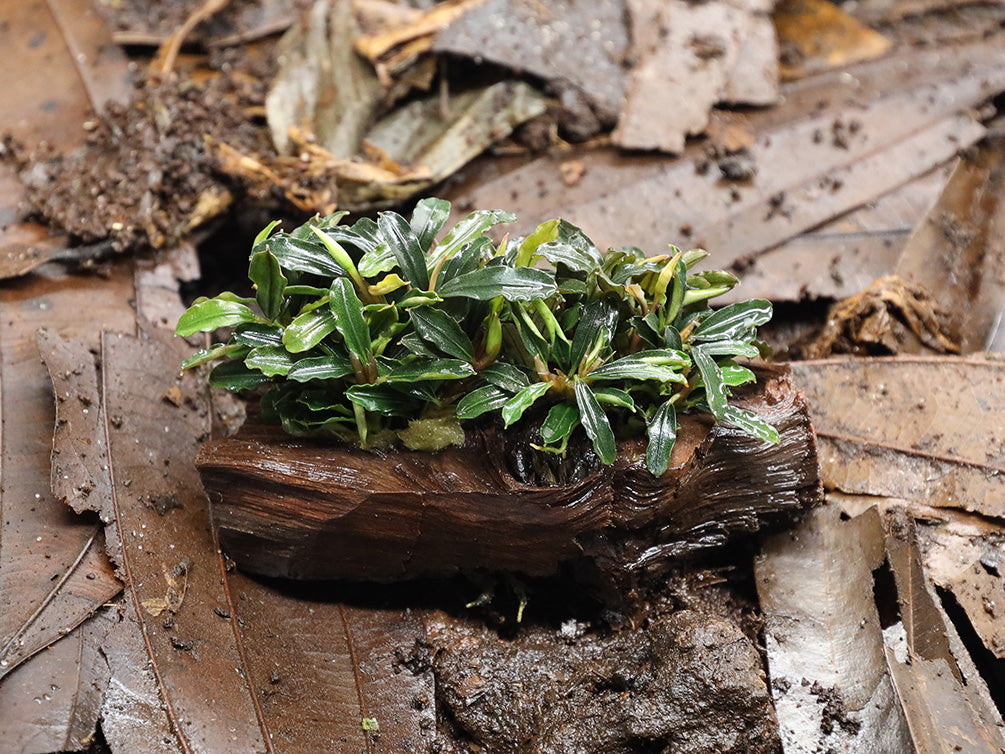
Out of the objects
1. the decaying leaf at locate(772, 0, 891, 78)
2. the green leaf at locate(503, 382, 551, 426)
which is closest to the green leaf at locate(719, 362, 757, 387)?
the green leaf at locate(503, 382, 551, 426)

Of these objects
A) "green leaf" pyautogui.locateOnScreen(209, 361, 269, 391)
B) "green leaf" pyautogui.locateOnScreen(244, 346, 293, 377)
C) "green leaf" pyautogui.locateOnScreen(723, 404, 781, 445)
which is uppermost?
"green leaf" pyautogui.locateOnScreen(244, 346, 293, 377)

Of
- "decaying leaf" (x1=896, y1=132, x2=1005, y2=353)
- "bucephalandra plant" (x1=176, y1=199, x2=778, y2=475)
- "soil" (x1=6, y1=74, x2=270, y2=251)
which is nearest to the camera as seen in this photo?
"bucephalandra plant" (x1=176, y1=199, x2=778, y2=475)

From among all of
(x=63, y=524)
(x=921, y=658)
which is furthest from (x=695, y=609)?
(x=63, y=524)

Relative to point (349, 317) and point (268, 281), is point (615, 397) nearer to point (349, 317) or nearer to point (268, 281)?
point (349, 317)

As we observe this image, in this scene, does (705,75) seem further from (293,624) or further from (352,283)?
(293,624)

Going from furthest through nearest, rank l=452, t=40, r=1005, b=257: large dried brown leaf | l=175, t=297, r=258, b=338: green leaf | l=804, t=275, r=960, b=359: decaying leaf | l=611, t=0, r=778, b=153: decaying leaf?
1. l=611, t=0, r=778, b=153: decaying leaf
2. l=452, t=40, r=1005, b=257: large dried brown leaf
3. l=804, t=275, r=960, b=359: decaying leaf
4. l=175, t=297, r=258, b=338: green leaf

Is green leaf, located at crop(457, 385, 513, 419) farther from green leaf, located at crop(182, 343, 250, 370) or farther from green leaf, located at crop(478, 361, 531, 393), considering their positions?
green leaf, located at crop(182, 343, 250, 370)
